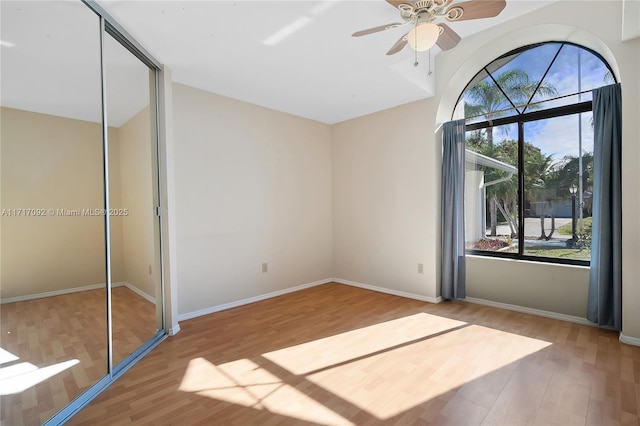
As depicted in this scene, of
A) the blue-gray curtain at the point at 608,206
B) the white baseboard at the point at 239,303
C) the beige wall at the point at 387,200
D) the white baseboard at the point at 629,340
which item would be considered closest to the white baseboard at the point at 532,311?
the blue-gray curtain at the point at 608,206

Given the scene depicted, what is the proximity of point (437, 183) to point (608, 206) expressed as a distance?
1.65 meters

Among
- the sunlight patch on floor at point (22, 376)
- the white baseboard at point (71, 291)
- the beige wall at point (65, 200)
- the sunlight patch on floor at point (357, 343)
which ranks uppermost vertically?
the beige wall at point (65, 200)

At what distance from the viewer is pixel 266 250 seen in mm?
4277

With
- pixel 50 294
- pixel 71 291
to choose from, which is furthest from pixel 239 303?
pixel 50 294

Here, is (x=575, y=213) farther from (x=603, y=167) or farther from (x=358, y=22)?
(x=358, y=22)

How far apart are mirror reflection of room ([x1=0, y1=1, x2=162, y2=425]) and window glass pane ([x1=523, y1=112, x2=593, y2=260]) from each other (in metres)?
4.23

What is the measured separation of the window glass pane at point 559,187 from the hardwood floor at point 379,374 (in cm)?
88

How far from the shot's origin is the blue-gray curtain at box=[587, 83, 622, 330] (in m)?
2.80

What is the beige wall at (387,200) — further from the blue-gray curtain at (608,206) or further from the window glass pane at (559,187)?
the blue-gray curtain at (608,206)

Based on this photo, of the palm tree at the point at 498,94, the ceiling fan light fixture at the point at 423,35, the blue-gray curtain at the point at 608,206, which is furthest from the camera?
the palm tree at the point at 498,94

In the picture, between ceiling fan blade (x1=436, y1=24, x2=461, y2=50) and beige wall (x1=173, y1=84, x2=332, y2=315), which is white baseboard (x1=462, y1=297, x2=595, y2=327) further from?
ceiling fan blade (x1=436, y1=24, x2=461, y2=50)

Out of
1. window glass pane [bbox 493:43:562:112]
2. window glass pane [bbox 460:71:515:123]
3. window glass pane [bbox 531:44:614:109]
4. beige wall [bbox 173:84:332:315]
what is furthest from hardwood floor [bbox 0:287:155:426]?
window glass pane [bbox 531:44:614:109]

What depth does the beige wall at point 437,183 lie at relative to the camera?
8.79 feet

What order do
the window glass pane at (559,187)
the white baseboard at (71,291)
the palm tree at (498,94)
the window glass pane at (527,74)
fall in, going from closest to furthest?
the white baseboard at (71,291) → the window glass pane at (559,187) → the window glass pane at (527,74) → the palm tree at (498,94)
